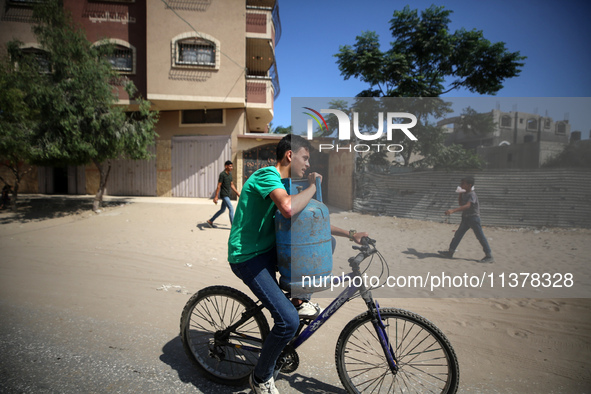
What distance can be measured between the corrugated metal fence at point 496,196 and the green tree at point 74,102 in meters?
10.2

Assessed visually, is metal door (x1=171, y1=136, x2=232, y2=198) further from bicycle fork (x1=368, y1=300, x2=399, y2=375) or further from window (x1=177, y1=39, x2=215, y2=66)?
bicycle fork (x1=368, y1=300, x2=399, y2=375)

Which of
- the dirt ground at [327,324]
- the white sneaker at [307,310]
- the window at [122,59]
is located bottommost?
the dirt ground at [327,324]

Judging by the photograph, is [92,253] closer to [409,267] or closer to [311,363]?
[311,363]

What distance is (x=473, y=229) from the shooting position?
7.29ft

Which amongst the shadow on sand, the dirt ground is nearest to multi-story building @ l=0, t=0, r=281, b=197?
the shadow on sand

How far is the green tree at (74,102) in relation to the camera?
31.9ft

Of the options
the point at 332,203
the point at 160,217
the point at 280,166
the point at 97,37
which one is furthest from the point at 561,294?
the point at 97,37

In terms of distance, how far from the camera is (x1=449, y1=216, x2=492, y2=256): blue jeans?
2203 mm

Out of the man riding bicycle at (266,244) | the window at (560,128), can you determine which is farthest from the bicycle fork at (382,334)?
the window at (560,128)

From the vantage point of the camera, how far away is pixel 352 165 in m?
2.25

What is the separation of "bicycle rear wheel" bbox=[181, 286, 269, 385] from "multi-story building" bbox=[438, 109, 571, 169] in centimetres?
183

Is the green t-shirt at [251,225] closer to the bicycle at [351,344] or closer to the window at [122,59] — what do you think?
the bicycle at [351,344]

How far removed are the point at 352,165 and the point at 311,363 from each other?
5.57 ft

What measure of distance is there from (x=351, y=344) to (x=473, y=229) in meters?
1.19
